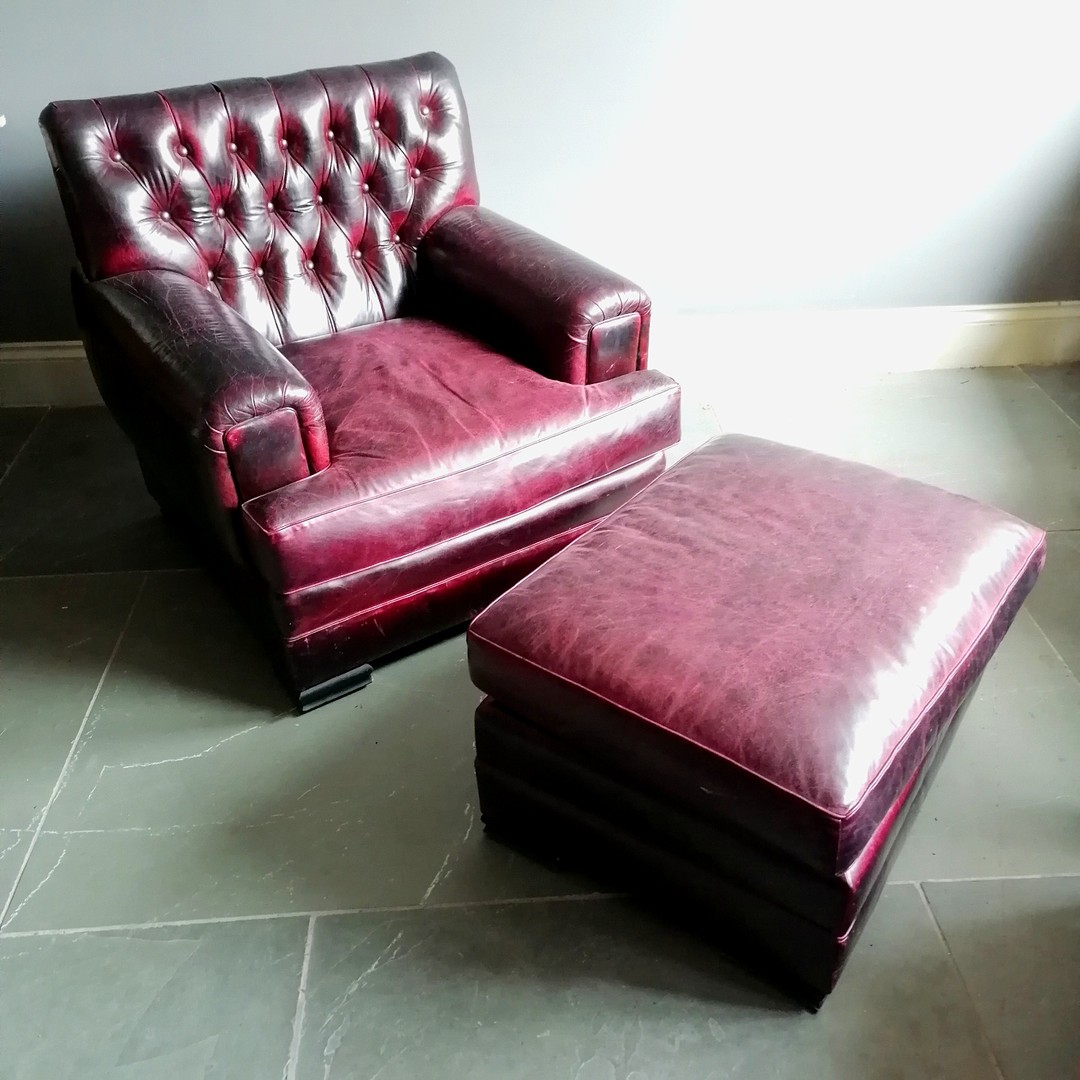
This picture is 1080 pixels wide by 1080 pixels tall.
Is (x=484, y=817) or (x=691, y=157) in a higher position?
(x=691, y=157)

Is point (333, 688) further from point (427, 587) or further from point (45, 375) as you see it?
point (45, 375)

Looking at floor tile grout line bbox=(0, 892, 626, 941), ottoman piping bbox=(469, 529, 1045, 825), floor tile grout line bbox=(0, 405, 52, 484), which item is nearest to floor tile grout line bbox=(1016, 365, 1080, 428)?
ottoman piping bbox=(469, 529, 1045, 825)

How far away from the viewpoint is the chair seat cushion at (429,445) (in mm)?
1530

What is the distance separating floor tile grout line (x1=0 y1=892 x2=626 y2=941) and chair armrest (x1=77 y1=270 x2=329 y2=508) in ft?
2.02

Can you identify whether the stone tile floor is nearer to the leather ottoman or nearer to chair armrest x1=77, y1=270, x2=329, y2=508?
the leather ottoman

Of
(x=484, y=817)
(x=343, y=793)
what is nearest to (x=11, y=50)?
(x=343, y=793)

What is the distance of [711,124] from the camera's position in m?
2.40

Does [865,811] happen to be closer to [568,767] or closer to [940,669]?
[940,669]

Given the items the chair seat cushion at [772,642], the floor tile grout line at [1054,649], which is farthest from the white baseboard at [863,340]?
the chair seat cushion at [772,642]

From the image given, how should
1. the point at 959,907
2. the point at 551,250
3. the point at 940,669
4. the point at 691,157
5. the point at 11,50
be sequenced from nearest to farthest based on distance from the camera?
the point at 940,669, the point at 959,907, the point at 551,250, the point at 11,50, the point at 691,157

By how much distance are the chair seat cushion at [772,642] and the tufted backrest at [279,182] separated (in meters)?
0.96

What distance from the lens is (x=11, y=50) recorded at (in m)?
2.18

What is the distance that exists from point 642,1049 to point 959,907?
0.50m

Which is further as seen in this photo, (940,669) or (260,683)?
(260,683)
